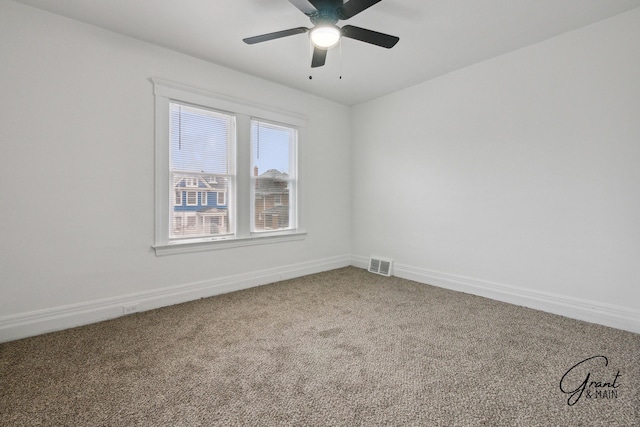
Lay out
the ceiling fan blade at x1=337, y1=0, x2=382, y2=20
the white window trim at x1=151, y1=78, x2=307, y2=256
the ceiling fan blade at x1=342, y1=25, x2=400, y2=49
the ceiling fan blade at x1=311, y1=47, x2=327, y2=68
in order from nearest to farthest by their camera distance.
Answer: the ceiling fan blade at x1=337, y1=0, x2=382, y2=20
the ceiling fan blade at x1=342, y1=25, x2=400, y2=49
the ceiling fan blade at x1=311, y1=47, x2=327, y2=68
the white window trim at x1=151, y1=78, x2=307, y2=256

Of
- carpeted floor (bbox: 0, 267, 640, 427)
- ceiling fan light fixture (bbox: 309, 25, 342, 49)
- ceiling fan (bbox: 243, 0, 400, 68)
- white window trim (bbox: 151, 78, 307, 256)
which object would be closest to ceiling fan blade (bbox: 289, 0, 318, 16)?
ceiling fan (bbox: 243, 0, 400, 68)

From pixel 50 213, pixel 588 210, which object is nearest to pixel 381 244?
pixel 588 210

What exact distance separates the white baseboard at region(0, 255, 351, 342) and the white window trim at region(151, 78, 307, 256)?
1.37 feet

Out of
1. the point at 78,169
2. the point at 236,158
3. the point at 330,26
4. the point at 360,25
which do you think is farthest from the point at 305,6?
the point at 78,169

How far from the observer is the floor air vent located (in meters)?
4.32

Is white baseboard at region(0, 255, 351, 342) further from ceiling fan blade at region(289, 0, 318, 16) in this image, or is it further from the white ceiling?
ceiling fan blade at region(289, 0, 318, 16)

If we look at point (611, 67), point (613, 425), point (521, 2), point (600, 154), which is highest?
point (521, 2)

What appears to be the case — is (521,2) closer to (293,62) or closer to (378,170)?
(293,62)

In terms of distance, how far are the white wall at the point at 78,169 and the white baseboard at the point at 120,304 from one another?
0.04ft

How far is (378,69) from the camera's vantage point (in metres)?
3.54

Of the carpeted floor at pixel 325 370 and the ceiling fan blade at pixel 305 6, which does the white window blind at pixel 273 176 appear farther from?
the ceiling fan blade at pixel 305 6

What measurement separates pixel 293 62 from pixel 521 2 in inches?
87.1

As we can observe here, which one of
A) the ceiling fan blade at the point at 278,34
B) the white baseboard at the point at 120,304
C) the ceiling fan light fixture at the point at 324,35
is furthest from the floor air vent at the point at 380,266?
the ceiling fan blade at the point at 278,34

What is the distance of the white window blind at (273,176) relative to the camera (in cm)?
384
